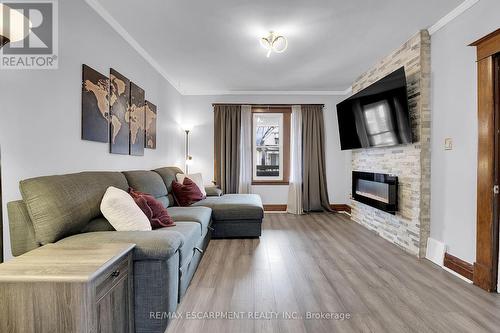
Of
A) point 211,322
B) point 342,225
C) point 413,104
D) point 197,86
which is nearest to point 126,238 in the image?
point 211,322

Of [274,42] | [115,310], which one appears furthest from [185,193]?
[115,310]

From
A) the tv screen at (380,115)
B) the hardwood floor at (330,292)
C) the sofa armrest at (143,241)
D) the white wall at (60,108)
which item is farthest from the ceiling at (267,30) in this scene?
the hardwood floor at (330,292)

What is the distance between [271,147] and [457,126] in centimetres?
366

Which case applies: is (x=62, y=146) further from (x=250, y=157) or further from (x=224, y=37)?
(x=250, y=157)

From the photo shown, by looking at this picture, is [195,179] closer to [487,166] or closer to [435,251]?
[435,251]

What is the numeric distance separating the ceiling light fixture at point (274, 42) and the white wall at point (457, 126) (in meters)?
1.72

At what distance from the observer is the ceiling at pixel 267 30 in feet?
8.42

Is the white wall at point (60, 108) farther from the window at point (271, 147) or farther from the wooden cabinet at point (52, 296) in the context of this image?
the window at point (271, 147)

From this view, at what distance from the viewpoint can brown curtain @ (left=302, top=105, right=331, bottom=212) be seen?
561cm

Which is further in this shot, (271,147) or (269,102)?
(271,147)

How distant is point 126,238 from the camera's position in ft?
5.59

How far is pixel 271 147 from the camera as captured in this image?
5.92 m

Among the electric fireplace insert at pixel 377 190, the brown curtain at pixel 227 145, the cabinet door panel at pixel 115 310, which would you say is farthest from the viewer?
the brown curtain at pixel 227 145

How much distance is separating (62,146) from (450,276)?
3670 millimetres
